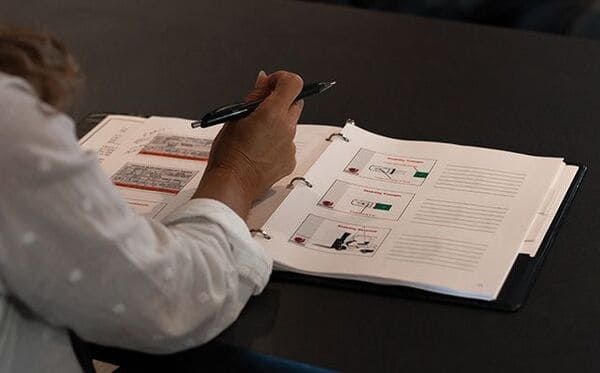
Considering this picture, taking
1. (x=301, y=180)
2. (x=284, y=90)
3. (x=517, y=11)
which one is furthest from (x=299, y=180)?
(x=517, y=11)

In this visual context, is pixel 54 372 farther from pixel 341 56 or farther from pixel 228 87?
pixel 341 56

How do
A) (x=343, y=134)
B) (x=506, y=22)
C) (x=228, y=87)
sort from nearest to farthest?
(x=343, y=134), (x=228, y=87), (x=506, y=22)

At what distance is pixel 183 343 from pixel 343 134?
1.42 feet

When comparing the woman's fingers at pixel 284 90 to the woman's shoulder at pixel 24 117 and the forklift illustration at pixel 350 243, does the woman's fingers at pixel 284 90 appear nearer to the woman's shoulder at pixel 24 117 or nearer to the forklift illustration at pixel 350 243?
the forklift illustration at pixel 350 243

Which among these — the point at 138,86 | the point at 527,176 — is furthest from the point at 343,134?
the point at 138,86

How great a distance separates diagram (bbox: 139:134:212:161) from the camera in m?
1.29

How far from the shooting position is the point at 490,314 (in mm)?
977

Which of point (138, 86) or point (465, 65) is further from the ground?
point (465, 65)

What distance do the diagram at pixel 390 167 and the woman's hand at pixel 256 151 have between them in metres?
0.08

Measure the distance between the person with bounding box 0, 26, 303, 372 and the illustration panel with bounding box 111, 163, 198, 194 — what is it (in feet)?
0.63

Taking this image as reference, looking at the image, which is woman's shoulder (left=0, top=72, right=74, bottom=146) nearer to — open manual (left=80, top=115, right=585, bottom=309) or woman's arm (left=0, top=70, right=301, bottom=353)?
woman's arm (left=0, top=70, right=301, bottom=353)

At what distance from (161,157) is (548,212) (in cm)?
47

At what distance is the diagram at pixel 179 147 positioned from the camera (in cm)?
129

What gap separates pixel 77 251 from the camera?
0.83m
